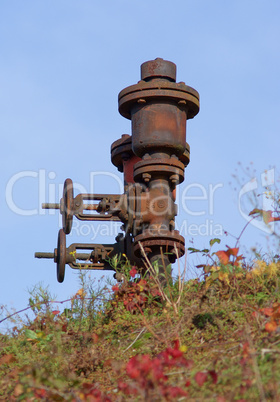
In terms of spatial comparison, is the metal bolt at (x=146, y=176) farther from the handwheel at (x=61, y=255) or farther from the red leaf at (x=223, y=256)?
the red leaf at (x=223, y=256)

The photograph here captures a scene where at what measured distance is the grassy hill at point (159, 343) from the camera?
129 inches

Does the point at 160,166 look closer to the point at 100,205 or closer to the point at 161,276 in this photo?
the point at 100,205

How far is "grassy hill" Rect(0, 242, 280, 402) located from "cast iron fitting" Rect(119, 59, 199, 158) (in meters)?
1.28

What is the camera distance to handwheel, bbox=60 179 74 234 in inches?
249

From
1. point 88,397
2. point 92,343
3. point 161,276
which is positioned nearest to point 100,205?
point 161,276

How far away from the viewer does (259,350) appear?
3701 mm

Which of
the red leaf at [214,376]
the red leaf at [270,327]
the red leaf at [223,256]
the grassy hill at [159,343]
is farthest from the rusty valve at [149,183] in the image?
the red leaf at [214,376]

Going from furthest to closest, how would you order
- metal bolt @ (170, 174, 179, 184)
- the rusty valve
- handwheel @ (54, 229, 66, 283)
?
1. handwheel @ (54, 229, 66, 283)
2. metal bolt @ (170, 174, 179, 184)
3. the rusty valve

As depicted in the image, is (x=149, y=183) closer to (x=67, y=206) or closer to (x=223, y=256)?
(x=67, y=206)

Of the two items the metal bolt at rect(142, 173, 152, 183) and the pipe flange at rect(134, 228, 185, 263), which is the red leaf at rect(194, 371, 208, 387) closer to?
the pipe flange at rect(134, 228, 185, 263)

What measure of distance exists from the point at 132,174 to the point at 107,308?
2.20 metres

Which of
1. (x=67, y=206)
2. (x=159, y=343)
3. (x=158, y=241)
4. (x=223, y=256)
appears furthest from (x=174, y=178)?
(x=159, y=343)

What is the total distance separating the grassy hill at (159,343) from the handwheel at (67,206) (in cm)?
71

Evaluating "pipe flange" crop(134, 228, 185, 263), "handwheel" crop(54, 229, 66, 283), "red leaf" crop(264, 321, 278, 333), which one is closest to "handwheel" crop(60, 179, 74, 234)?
"handwheel" crop(54, 229, 66, 283)
